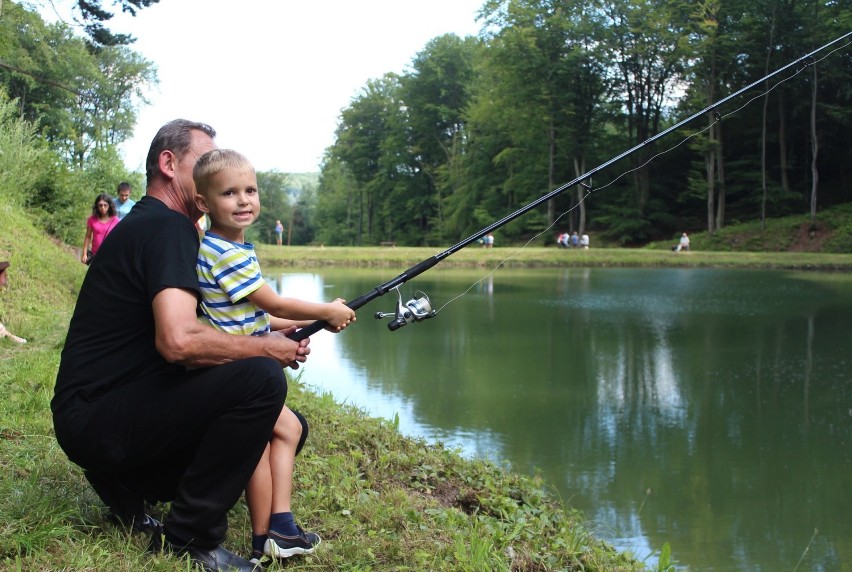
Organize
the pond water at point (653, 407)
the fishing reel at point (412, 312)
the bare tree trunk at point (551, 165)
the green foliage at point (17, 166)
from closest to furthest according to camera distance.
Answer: the fishing reel at point (412, 312) → the pond water at point (653, 407) → the green foliage at point (17, 166) → the bare tree trunk at point (551, 165)

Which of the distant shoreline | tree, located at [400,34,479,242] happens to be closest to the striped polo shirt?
the distant shoreline

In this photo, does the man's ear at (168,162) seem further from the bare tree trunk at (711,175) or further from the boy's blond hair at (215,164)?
the bare tree trunk at (711,175)

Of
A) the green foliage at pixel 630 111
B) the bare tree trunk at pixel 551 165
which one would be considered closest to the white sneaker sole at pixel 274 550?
A: the green foliage at pixel 630 111

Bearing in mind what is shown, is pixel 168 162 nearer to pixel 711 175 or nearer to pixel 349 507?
pixel 349 507

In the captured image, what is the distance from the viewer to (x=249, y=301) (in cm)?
242

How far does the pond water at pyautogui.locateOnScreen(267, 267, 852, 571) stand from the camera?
5.02m

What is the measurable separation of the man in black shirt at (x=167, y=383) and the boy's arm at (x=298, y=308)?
0.11 metres

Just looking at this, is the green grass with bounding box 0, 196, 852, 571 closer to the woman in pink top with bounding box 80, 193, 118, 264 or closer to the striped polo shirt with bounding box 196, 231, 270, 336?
the striped polo shirt with bounding box 196, 231, 270, 336

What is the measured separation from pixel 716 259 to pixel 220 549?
28.4 meters

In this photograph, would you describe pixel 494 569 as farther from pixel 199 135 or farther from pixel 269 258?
pixel 269 258

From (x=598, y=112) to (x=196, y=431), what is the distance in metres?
42.9

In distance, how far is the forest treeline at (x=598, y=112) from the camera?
34.4 metres

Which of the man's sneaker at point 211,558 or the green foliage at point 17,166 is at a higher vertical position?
the green foliage at point 17,166

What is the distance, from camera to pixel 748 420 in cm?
737
